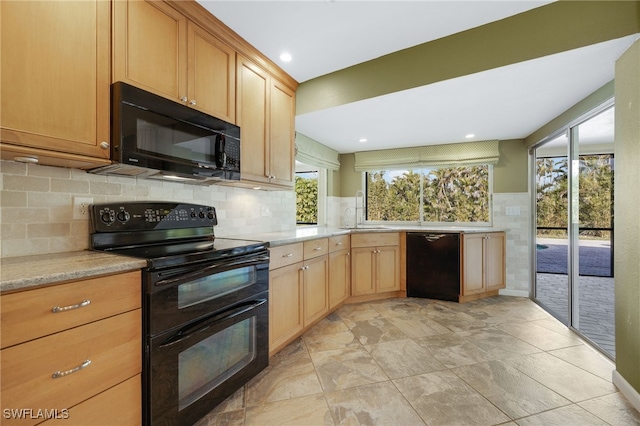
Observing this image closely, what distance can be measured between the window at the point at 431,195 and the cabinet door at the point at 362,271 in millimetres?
1199

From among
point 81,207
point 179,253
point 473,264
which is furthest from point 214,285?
point 473,264

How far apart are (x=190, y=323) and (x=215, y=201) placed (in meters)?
1.13

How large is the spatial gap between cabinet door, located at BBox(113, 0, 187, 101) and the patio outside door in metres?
3.22

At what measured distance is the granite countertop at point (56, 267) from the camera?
2.80 feet

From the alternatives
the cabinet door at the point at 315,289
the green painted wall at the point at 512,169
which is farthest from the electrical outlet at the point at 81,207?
the green painted wall at the point at 512,169

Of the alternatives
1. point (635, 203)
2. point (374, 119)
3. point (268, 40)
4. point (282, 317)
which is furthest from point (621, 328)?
A: point (268, 40)

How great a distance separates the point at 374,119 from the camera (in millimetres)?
2961

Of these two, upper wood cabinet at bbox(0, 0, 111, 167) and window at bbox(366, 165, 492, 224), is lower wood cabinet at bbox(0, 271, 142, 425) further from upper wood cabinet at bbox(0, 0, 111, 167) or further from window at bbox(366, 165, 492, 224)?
window at bbox(366, 165, 492, 224)

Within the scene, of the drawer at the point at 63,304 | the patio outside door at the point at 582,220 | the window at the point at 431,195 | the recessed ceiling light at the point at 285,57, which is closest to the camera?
the drawer at the point at 63,304

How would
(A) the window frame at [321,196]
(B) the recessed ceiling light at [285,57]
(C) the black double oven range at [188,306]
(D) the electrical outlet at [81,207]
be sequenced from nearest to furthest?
1. (C) the black double oven range at [188,306]
2. (D) the electrical outlet at [81,207]
3. (B) the recessed ceiling light at [285,57]
4. (A) the window frame at [321,196]

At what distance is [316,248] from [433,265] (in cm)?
178

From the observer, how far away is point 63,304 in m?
0.94

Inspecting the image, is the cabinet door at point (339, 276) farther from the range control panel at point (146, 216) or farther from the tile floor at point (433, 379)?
the range control panel at point (146, 216)

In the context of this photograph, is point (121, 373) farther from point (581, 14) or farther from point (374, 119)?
point (581, 14)
